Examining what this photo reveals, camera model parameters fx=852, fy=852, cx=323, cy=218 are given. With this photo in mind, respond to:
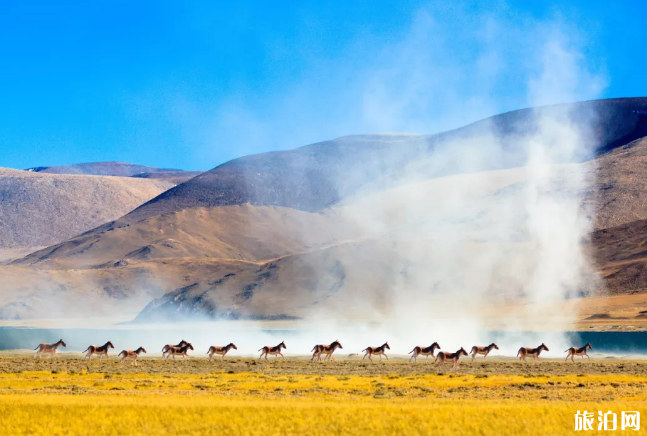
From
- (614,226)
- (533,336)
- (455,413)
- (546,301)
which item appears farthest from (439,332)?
(614,226)

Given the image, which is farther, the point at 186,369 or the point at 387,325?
the point at 387,325

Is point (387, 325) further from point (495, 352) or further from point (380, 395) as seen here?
point (380, 395)

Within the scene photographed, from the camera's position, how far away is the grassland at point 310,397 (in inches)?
1158

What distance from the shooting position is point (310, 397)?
128 ft

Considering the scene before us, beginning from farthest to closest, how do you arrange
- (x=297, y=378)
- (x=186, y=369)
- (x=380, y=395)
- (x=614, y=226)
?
(x=614, y=226)
(x=186, y=369)
(x=297, y=378)
(x=380, y=395)

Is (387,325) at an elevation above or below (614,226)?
below

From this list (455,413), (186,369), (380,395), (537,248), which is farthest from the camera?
(537,248)

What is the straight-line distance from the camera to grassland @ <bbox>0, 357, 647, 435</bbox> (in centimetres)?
2942

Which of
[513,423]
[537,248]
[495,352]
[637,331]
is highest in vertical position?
[537,248]

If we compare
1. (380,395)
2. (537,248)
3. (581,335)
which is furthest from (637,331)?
(380,395)

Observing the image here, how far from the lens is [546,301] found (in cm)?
15350

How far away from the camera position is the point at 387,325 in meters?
129

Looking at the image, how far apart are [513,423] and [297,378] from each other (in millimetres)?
21869

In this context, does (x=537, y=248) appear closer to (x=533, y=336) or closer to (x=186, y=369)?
(x=533, y=336)
